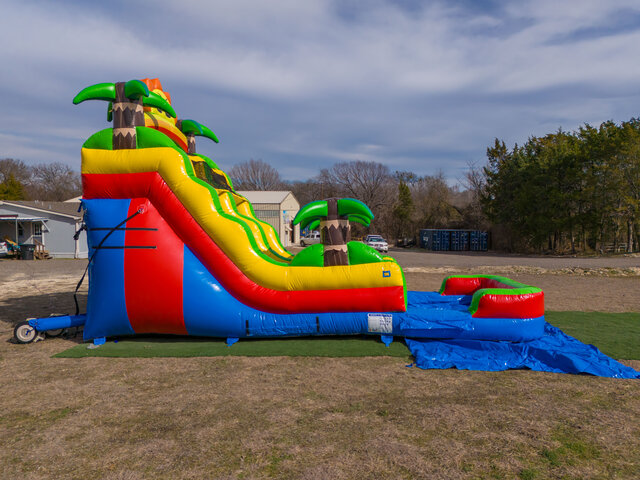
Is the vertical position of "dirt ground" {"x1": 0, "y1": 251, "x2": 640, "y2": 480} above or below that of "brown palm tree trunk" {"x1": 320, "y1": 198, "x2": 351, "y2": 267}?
below

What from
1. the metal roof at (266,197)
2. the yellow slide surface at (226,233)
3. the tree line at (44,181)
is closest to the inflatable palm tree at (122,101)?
the yellow slide surface at (226,233)

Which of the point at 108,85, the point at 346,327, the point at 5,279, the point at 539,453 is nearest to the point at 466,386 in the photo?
the point at 539,453

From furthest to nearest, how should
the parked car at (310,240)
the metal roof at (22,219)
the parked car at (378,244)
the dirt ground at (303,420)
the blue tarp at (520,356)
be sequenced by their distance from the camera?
1. the parked car at (310,240)
2. the parked car at (378,244)
3. the metal roof at (22,219)
4. the blue tarp at (520,356)
5. the dirt ground at (303,420)

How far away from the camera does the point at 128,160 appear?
5.51 meters

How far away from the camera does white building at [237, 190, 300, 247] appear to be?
92.5ft

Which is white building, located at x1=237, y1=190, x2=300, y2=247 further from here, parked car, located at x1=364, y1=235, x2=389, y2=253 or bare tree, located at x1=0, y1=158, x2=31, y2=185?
bare tree, located at x1=0, y1=158, x2=31, y2=185

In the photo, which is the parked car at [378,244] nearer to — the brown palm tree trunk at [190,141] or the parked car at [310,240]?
the parked car at [310,240]

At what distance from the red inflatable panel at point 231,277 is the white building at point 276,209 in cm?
2120

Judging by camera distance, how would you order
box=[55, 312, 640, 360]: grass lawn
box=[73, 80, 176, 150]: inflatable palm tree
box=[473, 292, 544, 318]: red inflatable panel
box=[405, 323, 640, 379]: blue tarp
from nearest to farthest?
box=[405, 323, 640, 379]: blue tarp < box=[55, 312, 640, 360]: grass lawn < box=[473, 292, 544, 318]: red inflatable panel < box=[73, 80, 176, 150]: inflatable palm tree

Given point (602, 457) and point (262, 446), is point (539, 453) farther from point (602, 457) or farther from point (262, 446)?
point (262, 446)

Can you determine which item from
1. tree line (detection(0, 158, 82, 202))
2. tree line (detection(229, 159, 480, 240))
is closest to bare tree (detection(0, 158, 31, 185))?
tree line (detection(0, 158, 82, 202))

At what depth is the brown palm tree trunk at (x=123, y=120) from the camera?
5656 millimetres

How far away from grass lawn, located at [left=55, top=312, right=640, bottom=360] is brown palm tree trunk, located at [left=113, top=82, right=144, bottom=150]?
8.61ft

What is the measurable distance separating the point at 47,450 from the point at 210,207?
3.17m
